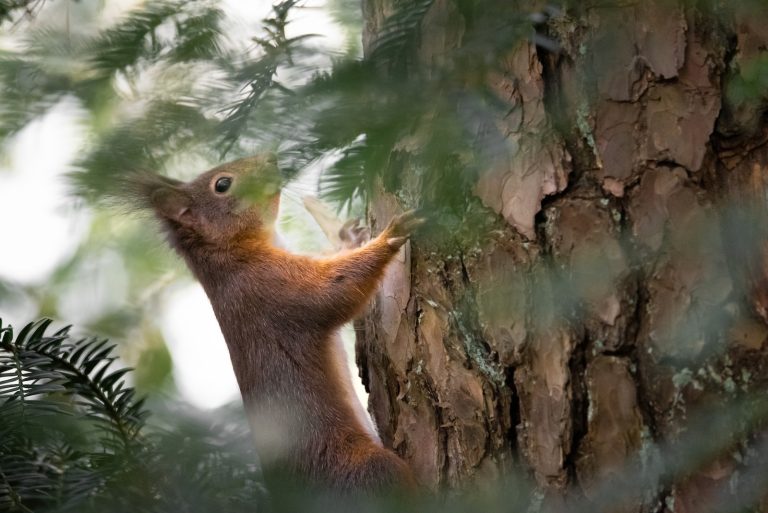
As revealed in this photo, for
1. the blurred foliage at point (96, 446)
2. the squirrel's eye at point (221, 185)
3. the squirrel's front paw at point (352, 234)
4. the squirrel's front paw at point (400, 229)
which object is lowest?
the blurred foliage at point (96, 446)

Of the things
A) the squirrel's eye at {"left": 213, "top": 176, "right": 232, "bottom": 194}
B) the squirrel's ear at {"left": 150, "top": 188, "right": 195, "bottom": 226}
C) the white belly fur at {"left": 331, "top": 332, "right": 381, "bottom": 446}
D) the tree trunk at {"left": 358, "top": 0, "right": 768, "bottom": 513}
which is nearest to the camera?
the tree trunk at {"left": 358, "top": 0, "right": 768, "bottom": 513}

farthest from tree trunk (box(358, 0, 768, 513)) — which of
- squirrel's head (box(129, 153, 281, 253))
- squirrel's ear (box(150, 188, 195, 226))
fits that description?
squirrel's ear (box(150, 188, 195, 226))

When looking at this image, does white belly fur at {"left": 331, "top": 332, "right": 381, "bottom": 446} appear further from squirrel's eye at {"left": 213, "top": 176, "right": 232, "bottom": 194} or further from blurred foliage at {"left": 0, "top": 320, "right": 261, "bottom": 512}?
blurred foliage at {"left": 0, "top": 320, "right": 261, "bottom": 512}

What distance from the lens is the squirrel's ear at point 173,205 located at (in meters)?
2.91

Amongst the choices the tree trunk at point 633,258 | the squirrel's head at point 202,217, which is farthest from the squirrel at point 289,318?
the tree trunk at point 633,258

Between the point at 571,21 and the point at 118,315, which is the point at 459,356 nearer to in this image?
the point at 571,21

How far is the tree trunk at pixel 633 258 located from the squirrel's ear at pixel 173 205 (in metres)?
1.56

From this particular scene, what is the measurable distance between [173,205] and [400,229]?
1453 millimetres

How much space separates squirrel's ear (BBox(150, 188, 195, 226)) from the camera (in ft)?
9.55

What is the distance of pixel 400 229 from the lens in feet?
6.17

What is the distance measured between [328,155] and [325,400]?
6.22ft

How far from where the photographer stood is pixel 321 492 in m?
2.23

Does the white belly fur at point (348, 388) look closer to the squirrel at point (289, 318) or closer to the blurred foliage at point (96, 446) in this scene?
the squirrel at point (289, 318)

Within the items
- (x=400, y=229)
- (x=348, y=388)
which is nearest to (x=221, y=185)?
(x=348, y=388)
